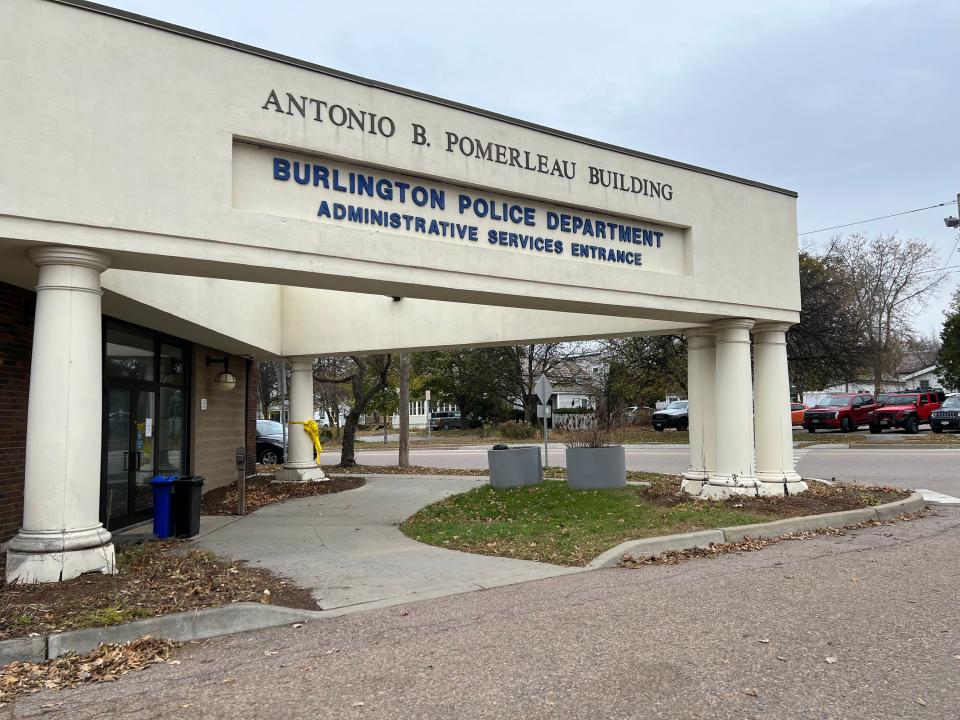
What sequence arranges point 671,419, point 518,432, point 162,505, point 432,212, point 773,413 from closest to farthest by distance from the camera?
1. point 432,212
2. point 162,505
3. point 773,413
4. point 671,419
5. point 518,432

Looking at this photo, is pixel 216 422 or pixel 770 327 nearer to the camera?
pixel 770 327

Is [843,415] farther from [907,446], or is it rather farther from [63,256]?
[63,256]

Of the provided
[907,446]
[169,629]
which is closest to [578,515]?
[169,629]

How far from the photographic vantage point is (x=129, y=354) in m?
10.9

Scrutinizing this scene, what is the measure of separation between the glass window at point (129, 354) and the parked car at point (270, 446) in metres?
13.1

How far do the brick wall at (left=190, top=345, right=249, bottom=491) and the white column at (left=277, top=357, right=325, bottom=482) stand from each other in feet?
3.84

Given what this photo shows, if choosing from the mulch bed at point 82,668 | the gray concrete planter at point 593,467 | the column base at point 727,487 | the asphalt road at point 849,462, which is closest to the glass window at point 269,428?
the asphalt road at point 849,462

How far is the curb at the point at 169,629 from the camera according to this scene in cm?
509

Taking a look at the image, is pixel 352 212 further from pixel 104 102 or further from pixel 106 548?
pixel 106 548

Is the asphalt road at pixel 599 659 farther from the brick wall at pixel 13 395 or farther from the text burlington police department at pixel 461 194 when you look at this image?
the brick wall at pixel 13 395

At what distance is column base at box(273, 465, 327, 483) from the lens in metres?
16.5

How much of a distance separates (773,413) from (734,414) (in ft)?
3.52

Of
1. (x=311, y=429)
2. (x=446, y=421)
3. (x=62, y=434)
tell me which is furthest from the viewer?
(x=446, y=421)

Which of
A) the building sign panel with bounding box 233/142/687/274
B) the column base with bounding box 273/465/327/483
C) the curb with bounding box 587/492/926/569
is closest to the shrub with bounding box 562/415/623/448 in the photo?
the building sign panel with bounding box 233/142/687/274
